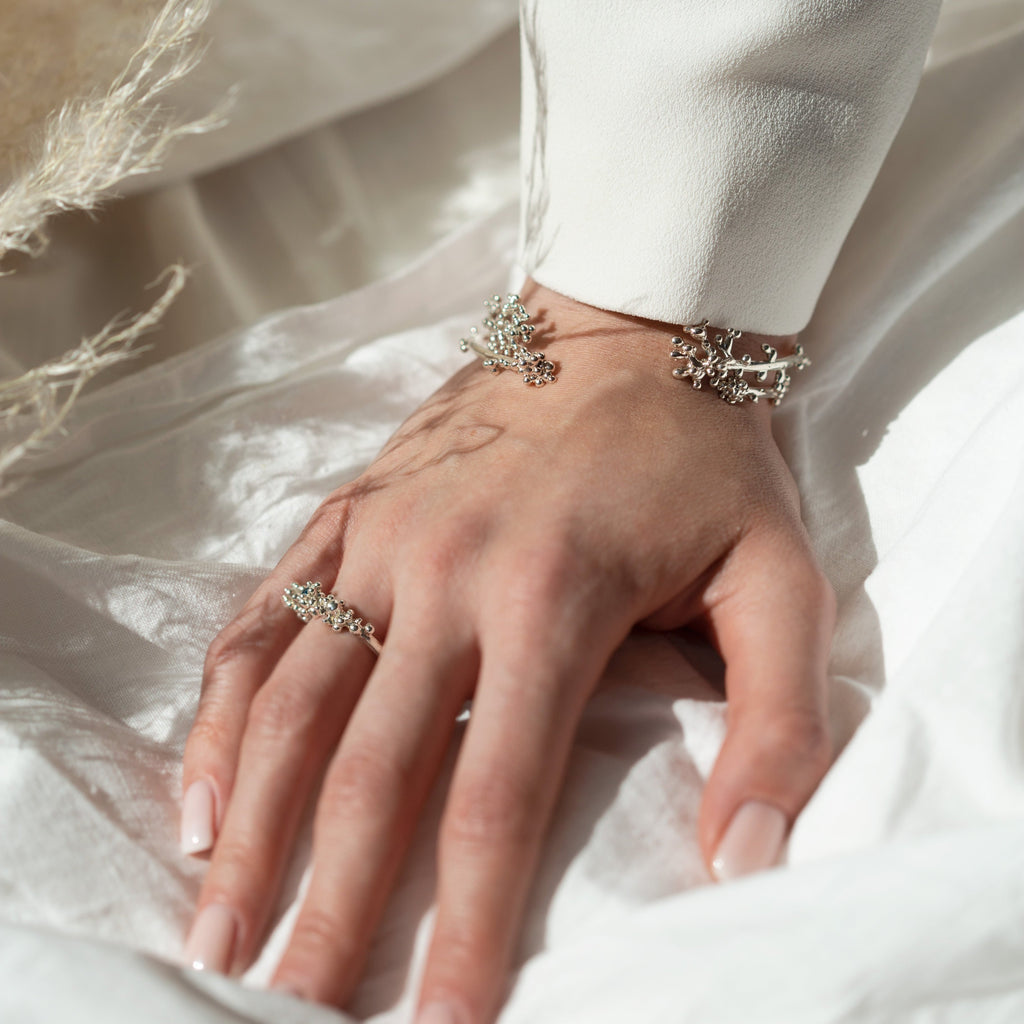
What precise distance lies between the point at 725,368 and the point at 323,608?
420 millimetres

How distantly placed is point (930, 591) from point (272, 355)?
75 centimetres

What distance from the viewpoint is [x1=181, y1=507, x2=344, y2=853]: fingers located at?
646 mm

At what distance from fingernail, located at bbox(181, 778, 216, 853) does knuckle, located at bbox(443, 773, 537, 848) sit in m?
0.18

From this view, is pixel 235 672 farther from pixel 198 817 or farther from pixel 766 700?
pixel 766 700

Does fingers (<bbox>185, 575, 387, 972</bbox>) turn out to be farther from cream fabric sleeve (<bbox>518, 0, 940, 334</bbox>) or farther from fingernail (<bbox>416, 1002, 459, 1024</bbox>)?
cream fabric sleeve (<bbox>518, 0, 940, 334</bbox>)

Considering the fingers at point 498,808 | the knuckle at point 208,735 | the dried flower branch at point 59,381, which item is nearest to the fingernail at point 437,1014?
the fingers at point 498,808

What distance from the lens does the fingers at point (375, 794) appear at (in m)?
0.55

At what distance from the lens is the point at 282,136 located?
53.3 inches

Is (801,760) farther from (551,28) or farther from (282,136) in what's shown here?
(282,136)

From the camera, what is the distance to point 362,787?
0.60 metres

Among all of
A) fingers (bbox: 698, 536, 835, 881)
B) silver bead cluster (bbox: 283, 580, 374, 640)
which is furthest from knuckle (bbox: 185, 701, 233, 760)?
fingers (bbox: 698, 536, 835, 881)

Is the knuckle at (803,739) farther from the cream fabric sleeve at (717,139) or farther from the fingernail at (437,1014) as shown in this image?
the cream fabric sleeve at (717,139)

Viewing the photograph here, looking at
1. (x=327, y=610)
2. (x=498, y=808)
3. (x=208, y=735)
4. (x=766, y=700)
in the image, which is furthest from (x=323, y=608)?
(x=766, y=700)

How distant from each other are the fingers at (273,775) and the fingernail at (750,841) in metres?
0.29
